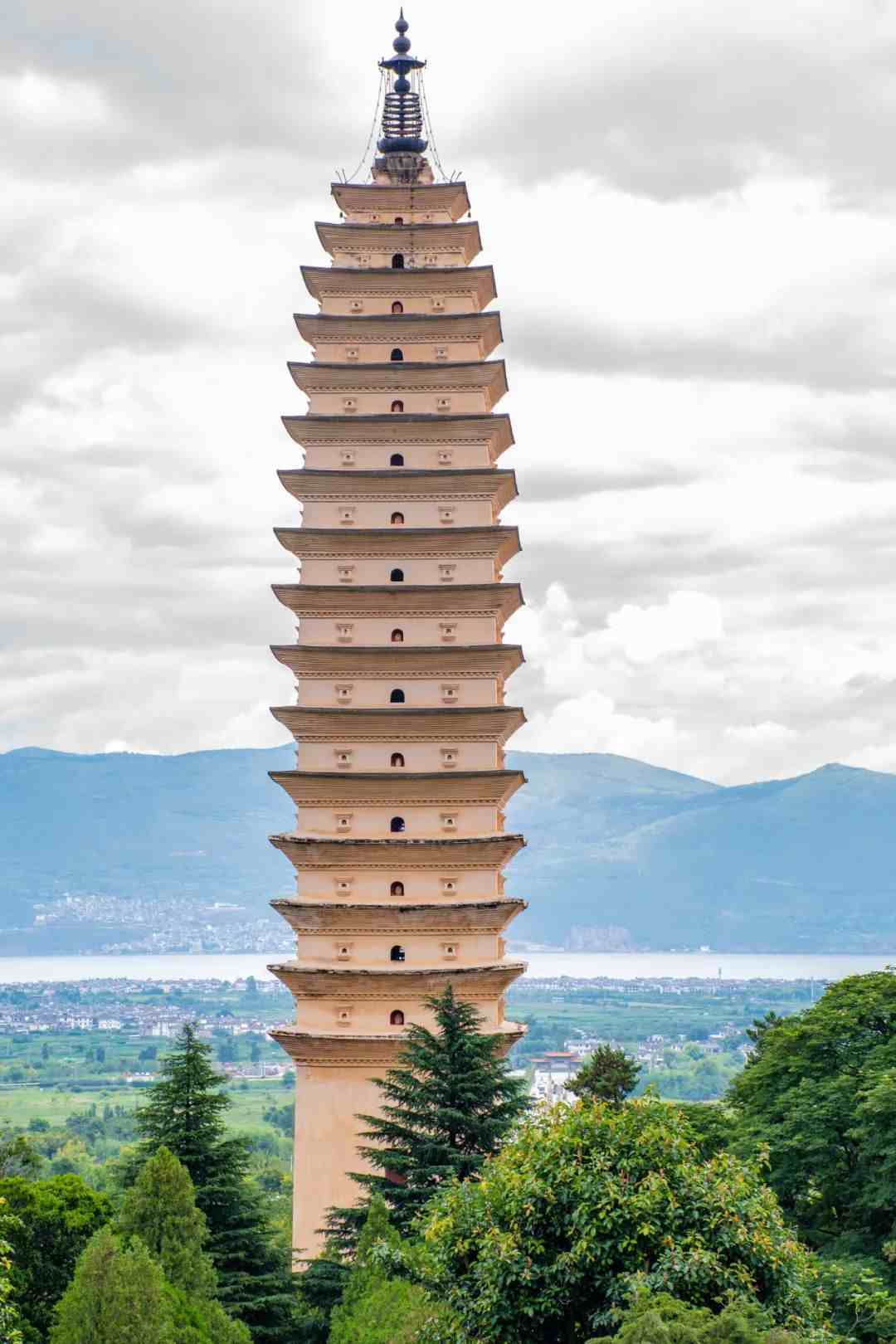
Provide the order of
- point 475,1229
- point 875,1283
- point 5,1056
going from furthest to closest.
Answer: point 5,1056 < point 875,1283 < point 475,1229

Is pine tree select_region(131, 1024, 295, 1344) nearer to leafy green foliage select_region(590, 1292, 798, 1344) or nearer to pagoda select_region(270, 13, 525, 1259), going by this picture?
pagoda select_region(270, 13, 525, 1259)

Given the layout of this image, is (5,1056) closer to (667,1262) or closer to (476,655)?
(476,655)

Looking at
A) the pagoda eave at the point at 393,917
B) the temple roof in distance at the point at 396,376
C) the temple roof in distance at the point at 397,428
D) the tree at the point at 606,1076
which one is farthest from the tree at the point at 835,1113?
the temple roof in distance at the point at 396,376

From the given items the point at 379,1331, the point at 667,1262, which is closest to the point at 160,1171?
the point at 379,1331

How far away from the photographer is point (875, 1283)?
24562 millimetres

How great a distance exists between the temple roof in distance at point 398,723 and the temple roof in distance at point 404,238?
33.7 ft

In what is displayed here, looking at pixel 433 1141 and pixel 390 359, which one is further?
pixel 390 359

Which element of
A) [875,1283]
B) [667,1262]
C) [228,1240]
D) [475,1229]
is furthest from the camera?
[228,1240]

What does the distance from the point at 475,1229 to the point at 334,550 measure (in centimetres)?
2107

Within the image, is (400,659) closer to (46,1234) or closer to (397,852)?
(397,852)

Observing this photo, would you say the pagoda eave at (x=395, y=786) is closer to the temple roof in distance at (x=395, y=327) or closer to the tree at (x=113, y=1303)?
the temple roof in distance at (x=395, y=327)

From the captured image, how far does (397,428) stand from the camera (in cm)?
4153

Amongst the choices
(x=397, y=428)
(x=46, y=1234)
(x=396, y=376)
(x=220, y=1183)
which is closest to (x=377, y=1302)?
(x=46, y=1234)

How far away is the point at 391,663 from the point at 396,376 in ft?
20.5
